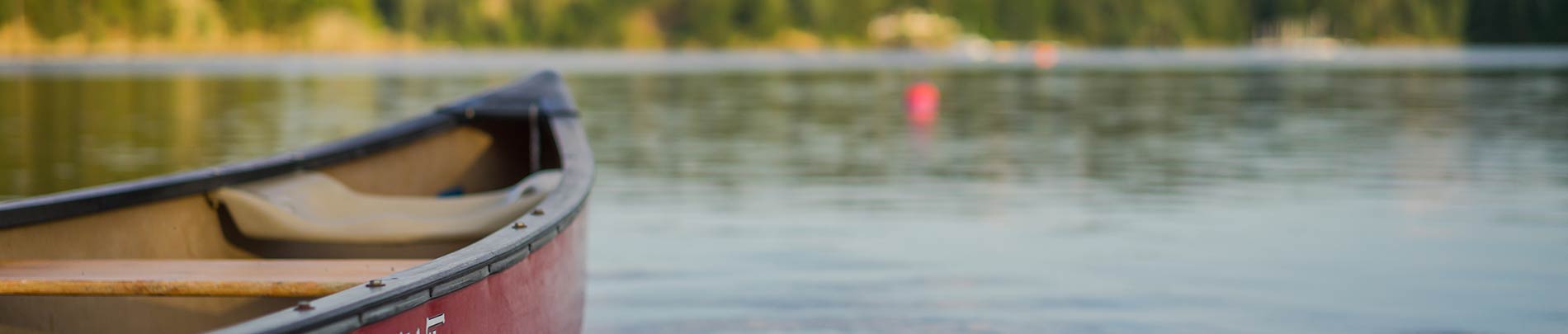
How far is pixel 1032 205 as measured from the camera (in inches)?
679

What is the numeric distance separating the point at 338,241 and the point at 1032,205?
8.71 meters

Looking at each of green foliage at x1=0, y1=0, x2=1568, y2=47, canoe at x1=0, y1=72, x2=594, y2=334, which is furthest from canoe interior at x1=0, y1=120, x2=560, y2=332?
green foliage at x1=0, y1=0, x2=1568, y2=47

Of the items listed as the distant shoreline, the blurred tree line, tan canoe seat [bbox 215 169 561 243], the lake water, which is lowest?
the blurred tree line

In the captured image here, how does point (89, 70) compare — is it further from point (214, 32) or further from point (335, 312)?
point (335, 312)

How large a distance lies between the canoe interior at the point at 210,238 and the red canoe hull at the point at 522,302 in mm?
915

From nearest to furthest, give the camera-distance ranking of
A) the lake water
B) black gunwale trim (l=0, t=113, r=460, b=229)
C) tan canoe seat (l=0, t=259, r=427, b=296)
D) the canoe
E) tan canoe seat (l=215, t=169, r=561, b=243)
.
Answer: the canoe < tan canoe seat (l=0, t=259, r=427, b=296) < black gunwale trim (l=0, t=113, r=460, b=229) < tan canoe seat (l=215, t=169, r=561, b=243) < the lake water

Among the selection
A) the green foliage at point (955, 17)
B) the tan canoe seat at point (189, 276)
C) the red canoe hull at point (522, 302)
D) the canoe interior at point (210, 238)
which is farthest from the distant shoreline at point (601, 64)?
the tan canoe seat at point (189, 276)

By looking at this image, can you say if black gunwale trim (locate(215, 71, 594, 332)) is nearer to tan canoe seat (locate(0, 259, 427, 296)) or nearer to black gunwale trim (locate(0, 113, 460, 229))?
Answer: tan canoe seat (locate(0, 259, 427, 296))

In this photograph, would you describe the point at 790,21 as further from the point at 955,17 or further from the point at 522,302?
the point at 522,302

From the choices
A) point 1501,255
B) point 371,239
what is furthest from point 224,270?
point 1501,255

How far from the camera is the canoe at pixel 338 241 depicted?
6.77 m

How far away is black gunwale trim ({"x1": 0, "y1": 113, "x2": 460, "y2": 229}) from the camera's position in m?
8.25

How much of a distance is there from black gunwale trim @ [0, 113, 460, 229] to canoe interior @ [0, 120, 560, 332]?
1.7 inches

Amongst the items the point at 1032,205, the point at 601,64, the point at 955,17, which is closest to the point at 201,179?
the point at 1032,205
